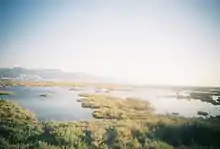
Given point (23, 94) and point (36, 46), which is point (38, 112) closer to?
point (23, 94)

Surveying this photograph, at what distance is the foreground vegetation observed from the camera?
389cm

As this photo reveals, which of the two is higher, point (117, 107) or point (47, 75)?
point (47, 75)

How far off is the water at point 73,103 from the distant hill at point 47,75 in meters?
0.12

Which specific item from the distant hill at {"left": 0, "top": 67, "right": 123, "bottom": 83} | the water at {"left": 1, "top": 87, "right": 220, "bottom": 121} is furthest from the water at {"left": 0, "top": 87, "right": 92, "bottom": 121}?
the distant hill at {"left": 0, "top": 67, "right": 123, "bottom": 83}

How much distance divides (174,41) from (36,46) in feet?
5.35

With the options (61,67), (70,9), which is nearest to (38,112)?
(61,67)

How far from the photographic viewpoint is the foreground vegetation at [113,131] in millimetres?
3889

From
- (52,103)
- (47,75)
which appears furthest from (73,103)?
(47,75)

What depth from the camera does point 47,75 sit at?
4188 mm

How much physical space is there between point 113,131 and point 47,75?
3.32ft

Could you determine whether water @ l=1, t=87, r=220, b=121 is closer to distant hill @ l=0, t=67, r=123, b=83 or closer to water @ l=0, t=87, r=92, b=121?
water @ l=0, t=87, r=92, b=121

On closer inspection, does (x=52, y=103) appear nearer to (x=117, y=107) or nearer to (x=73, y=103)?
(x=73, y=103)

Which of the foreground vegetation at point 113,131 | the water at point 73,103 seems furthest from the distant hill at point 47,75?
the foreground vegetation at point 113,131

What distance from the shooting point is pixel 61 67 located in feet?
A: 13.8
